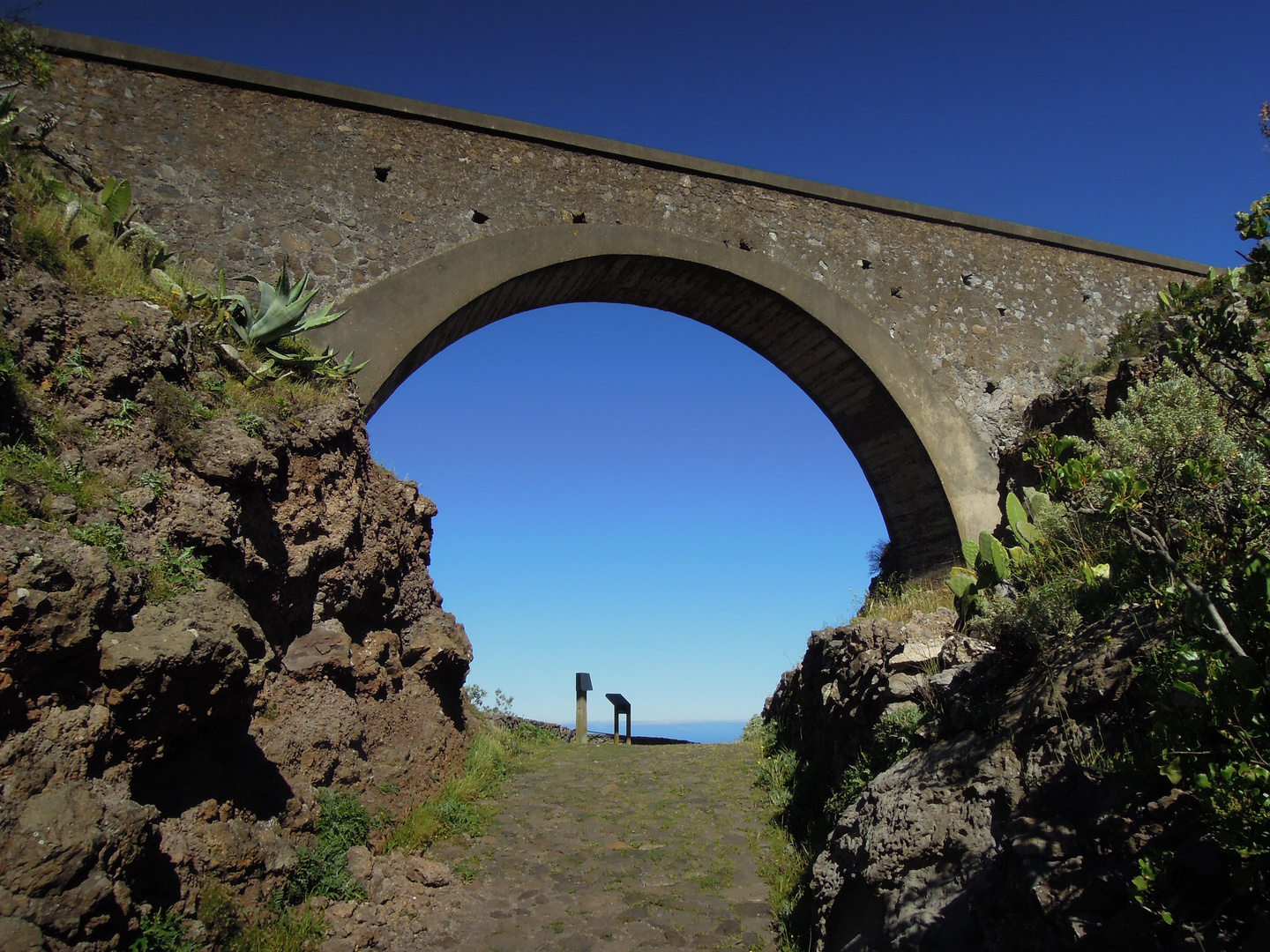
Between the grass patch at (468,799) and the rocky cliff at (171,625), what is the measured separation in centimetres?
20

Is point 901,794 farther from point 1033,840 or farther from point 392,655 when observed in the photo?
point 392,655

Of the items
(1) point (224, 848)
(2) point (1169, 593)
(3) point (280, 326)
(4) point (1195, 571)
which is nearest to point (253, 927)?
(1) point (224, 848)

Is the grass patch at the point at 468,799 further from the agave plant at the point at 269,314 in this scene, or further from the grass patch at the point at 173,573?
the agave plant at the point at 269,314

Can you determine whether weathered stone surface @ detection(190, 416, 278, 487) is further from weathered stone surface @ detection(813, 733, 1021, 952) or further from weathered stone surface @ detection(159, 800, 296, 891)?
weathered stone surface @ detection(813, 733, 1021, 952)

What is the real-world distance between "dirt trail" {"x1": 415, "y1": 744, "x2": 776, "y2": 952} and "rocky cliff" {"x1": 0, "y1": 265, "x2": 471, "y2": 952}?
3.16 ft

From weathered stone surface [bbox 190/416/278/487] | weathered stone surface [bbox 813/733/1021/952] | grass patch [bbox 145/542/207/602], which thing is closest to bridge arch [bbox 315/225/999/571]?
weathered stone surface [bbox 190/416/278/487]

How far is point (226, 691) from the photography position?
160 inches

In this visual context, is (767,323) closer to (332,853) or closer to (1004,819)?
(1004,819)

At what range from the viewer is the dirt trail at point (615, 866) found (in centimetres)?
509

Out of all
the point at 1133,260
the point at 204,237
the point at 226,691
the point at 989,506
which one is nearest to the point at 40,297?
the point at 226,691

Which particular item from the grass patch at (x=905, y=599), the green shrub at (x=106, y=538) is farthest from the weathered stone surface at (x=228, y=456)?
the grass patch at (x=905, y=599)

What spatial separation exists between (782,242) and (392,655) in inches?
249

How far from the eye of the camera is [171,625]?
3.84 metres

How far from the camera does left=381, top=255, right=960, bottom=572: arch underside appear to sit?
909 cm
